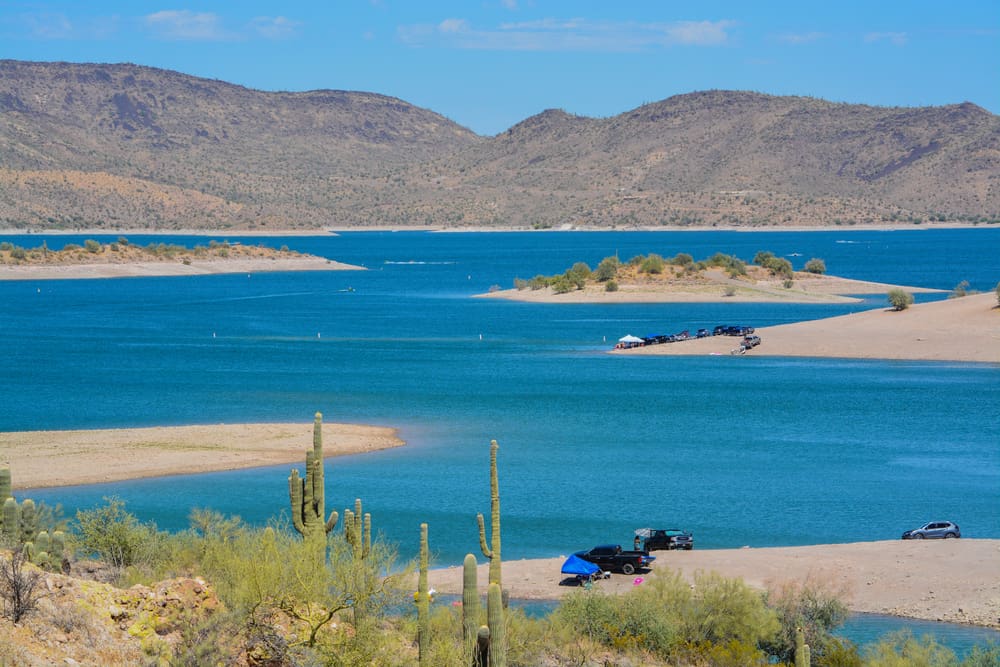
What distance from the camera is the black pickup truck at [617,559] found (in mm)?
28250

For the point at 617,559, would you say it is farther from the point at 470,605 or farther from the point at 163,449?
the point at 163,449

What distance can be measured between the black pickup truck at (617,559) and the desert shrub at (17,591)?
46.8 feet

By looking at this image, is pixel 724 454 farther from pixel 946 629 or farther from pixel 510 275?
pixel 510 275

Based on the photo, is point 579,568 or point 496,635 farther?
point 579,568

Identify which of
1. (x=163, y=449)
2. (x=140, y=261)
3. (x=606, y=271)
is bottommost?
(x=163, y=449)

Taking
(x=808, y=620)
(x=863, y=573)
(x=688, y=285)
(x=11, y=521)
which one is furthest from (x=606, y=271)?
(x=11, y=521)

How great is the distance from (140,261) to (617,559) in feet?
470

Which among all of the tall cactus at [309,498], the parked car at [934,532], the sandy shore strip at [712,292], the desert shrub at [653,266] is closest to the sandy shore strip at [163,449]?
the parked car at [934,532]

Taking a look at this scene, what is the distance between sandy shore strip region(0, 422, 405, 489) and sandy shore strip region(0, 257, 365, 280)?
368ft

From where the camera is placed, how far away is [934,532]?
103ft

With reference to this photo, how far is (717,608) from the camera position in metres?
22.9

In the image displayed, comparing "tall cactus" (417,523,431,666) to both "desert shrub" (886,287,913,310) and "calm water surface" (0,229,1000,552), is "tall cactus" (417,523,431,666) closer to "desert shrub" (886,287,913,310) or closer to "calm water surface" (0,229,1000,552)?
"calm water surface" (0,229,1000,552)

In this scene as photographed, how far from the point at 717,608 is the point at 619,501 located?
13.5 m

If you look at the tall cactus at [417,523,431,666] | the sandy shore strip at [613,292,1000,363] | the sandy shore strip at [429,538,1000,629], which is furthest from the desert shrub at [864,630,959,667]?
the sandy shore strip at [613,292,1000,363]
